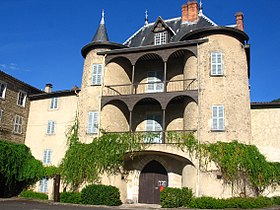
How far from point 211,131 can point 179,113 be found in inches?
145

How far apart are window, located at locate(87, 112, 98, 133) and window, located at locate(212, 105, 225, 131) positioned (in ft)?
26.8

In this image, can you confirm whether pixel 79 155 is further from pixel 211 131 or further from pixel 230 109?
pixel 230 109

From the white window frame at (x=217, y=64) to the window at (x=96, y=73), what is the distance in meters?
8.28

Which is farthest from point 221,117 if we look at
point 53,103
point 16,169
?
point 16,169

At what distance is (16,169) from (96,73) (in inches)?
382

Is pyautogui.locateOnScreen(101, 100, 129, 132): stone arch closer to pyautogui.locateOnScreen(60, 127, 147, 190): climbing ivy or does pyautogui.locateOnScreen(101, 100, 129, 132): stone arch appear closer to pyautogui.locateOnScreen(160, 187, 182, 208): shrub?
pyautogui.locateOnScreen(60, 127, 147, 190): climbing ivy

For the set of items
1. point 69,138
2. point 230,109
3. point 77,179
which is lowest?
point 77,179

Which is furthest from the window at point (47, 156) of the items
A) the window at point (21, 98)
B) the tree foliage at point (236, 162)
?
the tree foliage at point (236, 162)

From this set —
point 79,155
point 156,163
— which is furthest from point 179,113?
point 79,155

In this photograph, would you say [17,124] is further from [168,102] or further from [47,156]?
[168,102]

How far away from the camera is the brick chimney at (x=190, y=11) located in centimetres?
2384

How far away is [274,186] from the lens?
19.2m

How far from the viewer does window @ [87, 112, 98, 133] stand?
21.7 metres

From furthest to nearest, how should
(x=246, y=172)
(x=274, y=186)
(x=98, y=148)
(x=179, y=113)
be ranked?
(x=179, y=113) < (x=98, y=148) < (x=274, y=186) < (x=246, y=172)
